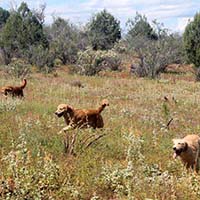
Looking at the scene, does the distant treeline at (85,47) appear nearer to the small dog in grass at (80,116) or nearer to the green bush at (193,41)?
the green bush at (193,41)

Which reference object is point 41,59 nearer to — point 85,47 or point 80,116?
point 85,47

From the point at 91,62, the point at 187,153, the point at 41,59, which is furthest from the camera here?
the point at 41,59

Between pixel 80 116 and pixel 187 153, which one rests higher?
pixel 80 116

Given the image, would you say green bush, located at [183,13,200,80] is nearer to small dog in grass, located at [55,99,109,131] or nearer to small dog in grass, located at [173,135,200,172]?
small dog in grass, located at [55,99,109,131]

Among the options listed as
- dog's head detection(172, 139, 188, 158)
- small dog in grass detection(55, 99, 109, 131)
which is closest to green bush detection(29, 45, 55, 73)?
small dog in grass detection(55, 99, 109, 131)

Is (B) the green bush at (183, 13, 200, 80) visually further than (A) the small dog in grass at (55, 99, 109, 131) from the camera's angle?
Yes

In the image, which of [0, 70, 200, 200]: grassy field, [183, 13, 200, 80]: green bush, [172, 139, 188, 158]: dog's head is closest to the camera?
[0, 70, 200, 200]: grassy field

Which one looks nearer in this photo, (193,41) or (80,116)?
(80,116)

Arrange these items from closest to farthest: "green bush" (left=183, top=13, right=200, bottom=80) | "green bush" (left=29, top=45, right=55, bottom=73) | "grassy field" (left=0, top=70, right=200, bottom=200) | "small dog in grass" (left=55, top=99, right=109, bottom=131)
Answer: "grassy field" (left=0, top=70, right=200, bottom=200) → "small dog in grass" (left=55, top=99, right=109, bottom=131) → "green bush" (left=29, top=45, right=55, bottom=73) → "green bush" (left=183, top=13, right=200, bottom=80)

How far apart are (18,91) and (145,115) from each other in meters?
3.67

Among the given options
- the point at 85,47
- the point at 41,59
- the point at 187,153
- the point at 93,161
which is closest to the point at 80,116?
the point at 187,153

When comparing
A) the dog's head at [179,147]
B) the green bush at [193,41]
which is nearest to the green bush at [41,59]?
the green bush at [193,41]

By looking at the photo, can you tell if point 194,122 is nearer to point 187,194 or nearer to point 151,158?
point 151,158

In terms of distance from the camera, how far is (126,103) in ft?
52.3
